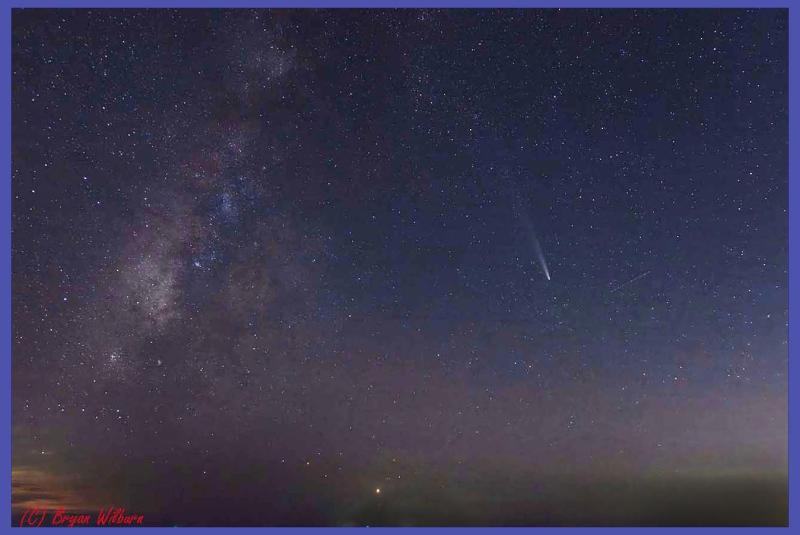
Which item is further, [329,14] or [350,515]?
[350,515]

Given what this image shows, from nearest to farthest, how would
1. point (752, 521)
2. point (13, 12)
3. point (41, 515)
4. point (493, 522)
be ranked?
point (13, 12), point (41, 515), point (752, 521), point (493, 522)

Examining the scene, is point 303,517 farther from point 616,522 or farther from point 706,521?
point 706,521

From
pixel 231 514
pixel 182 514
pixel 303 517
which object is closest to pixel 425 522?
pixel 303 517

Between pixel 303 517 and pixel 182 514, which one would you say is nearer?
pixel 303 517

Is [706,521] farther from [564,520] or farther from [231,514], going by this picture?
[231,514]

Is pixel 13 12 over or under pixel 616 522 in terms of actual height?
over

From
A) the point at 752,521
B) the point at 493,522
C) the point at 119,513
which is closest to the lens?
the point at 119,513

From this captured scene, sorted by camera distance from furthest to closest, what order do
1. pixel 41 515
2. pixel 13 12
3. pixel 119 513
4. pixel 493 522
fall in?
pixel 493 522 < pixel 119 513 < pixel 41 515 < pixel 13 12

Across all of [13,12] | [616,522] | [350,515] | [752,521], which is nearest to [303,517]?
[350,515]

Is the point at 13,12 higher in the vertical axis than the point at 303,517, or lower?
higher
